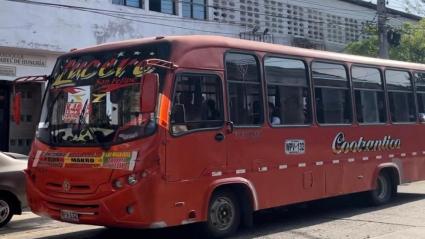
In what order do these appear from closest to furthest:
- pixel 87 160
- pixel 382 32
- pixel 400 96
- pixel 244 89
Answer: pixel 87 160 → pixel 244 89 → pixel 400 96 → pixel 382 32

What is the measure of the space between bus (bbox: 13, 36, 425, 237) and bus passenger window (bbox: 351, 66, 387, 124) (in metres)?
0.82

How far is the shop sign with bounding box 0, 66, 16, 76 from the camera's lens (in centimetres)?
1734

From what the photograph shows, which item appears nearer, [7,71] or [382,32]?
[7,71]

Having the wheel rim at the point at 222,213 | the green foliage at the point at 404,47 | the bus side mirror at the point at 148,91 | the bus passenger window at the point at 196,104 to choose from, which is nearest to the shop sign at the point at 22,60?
the bus passenger window at the point at 196,104

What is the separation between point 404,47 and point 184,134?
68.7 ft

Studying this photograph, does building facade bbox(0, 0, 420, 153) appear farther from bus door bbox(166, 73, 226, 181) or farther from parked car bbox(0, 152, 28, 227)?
bus door bbox(166, 73, 226, 181)

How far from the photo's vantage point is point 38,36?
57.8 ft

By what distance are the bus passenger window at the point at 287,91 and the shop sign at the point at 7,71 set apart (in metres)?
10.4

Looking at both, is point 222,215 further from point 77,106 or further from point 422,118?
point 422,118

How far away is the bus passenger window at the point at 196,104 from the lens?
7.87 meters

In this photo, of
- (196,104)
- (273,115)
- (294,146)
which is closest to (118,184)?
(196,104)

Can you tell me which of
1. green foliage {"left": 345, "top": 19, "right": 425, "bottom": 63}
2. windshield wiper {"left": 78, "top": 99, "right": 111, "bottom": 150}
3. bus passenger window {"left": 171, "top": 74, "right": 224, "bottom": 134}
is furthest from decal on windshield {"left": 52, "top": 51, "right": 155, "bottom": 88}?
green foliage {"left": 345, "top": 19, "right": 425, "bottom": 63}

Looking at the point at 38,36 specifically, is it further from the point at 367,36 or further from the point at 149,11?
the point at 367,36

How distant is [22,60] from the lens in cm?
1781
